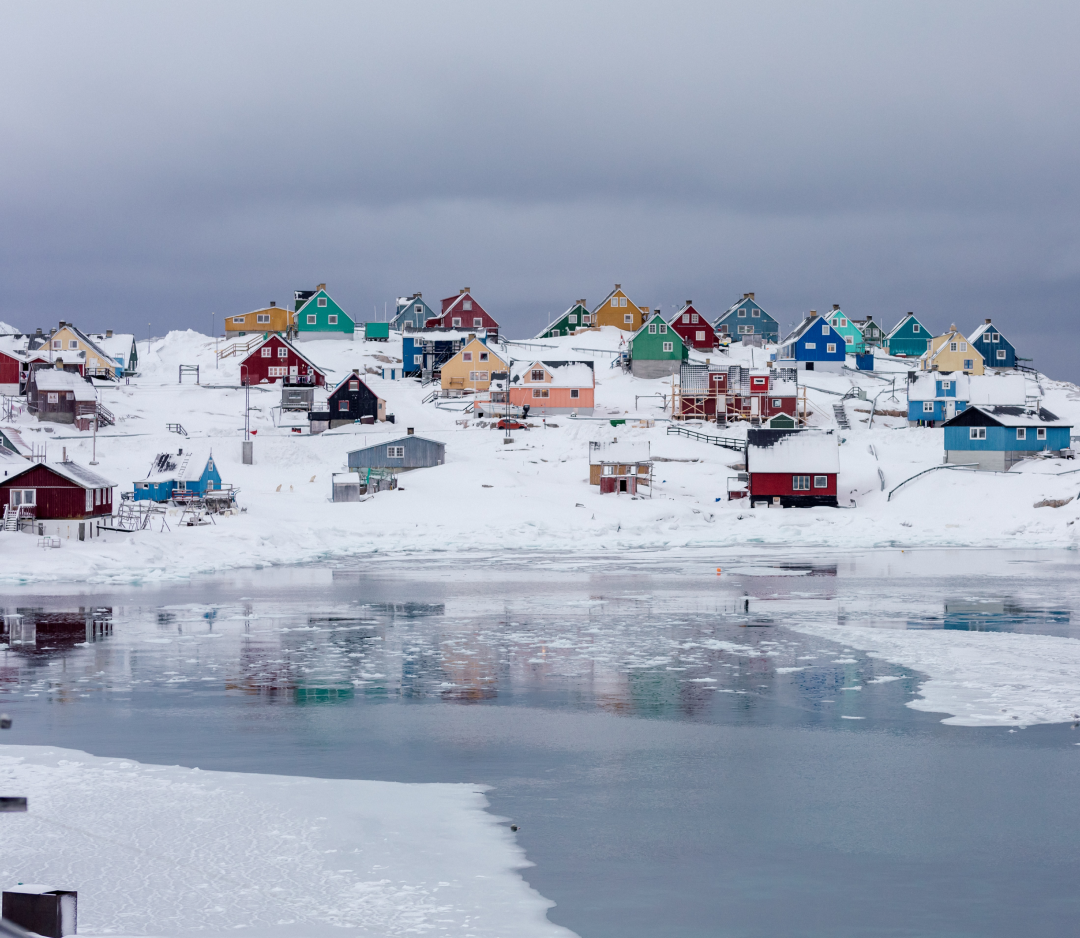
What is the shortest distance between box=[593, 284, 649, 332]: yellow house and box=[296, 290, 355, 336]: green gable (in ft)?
84.4

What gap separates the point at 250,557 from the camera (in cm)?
4425

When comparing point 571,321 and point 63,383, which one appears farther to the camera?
point 571,321

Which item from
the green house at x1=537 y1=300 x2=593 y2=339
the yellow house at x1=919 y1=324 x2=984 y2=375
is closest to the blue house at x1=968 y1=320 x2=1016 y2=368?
the yellow house at x1=919 y1=324 x2=984 y2=375

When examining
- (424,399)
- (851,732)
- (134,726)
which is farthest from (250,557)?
(424,399)

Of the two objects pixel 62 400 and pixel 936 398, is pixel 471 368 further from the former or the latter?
pixel 936 398

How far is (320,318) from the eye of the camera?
104 metres

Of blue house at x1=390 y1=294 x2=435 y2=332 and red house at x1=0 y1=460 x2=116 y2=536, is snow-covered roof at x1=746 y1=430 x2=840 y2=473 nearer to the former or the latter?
red house at x1=0 y1=460 x2=116 y2=536

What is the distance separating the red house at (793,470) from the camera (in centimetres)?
6081

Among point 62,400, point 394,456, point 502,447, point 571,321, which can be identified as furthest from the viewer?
point 571,321

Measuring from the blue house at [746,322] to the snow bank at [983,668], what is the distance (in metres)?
89.5

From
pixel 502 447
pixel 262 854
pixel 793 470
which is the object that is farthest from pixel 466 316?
pixel 262 854

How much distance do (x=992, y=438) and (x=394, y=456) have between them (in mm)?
33962

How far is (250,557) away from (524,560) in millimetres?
10719

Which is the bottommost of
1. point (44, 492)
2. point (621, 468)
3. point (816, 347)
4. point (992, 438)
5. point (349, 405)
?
point (44, 492)
